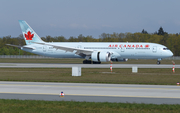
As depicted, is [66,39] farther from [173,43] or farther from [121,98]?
[121,98]

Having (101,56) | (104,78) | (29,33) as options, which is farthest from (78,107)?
(29,33)

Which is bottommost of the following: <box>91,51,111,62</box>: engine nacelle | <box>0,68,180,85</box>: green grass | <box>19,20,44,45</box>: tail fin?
<box>0,68,180,85</box>: green grass

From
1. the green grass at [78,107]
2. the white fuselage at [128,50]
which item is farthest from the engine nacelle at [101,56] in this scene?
the green grass at [78,107]

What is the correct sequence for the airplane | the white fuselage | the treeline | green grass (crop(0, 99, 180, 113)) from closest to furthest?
1. green grass (crop(0, 99, 180, 113))
2. the airplane
3. the white fuselage
4. the treeline

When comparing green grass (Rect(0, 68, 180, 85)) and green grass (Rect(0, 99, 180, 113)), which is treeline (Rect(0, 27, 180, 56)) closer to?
green grass (Rect(0, 68, 180, 85))

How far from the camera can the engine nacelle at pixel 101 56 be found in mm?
47656

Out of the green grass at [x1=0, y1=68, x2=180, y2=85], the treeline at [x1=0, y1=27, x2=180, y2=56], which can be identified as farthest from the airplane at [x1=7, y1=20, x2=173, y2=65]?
the treeline at [x1=0, y1=27, x2=180, y2=56]

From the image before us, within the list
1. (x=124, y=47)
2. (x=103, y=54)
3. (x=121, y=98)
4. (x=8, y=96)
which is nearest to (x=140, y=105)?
(x=121, y=98)

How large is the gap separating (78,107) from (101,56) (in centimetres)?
3673

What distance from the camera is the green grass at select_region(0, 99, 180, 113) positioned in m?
10.5

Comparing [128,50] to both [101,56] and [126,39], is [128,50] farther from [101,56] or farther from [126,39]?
[126,39]

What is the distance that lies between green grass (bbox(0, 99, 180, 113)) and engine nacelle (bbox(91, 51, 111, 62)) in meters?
35.7

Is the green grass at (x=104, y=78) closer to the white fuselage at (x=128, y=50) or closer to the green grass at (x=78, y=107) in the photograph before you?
the green grass at (x=78, y=107)

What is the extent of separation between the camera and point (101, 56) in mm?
47781
